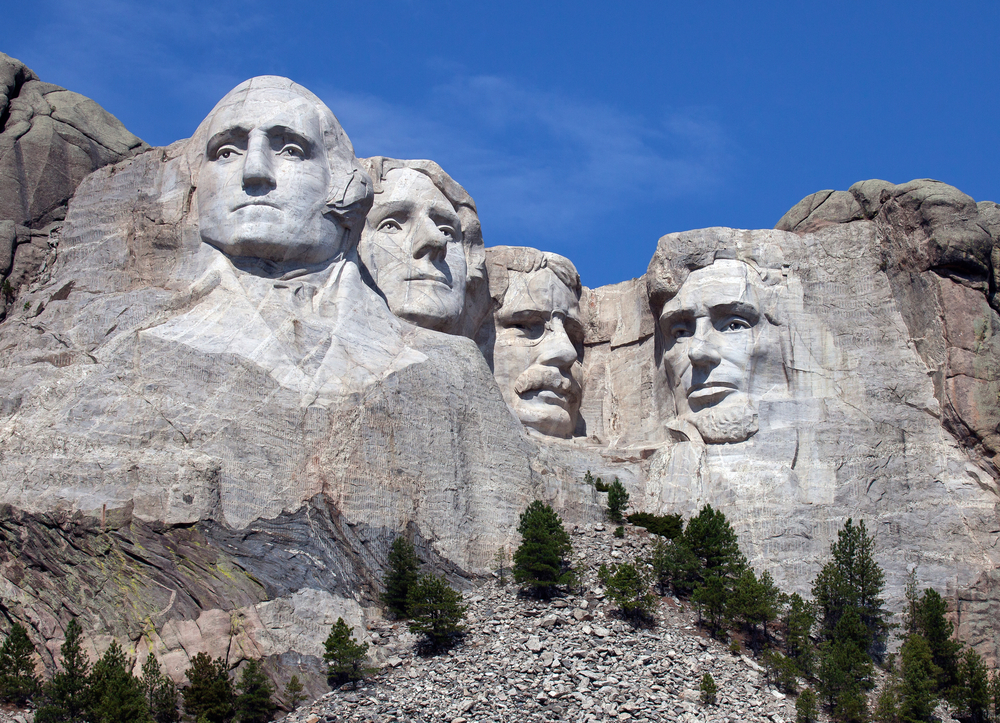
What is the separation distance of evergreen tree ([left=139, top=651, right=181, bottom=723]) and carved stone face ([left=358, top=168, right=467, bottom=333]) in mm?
8416

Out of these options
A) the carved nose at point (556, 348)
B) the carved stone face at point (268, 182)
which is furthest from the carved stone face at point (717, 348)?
the carved stone face at point (268, 182)

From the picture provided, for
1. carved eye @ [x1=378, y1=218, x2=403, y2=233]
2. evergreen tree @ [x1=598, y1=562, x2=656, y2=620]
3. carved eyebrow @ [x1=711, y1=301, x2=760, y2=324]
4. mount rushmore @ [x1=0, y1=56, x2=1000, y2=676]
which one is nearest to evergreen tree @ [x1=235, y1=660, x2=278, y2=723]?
mount rushmore @ [x1=0, y1=56, x2=1000, y2=676]

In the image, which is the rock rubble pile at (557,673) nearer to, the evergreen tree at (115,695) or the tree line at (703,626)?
the tree line at (703,626)

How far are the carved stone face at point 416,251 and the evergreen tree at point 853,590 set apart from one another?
23.2 feet

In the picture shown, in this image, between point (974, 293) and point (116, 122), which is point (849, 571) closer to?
point (974, 293)

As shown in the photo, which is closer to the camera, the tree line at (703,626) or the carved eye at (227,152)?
the tree line at (703,626)

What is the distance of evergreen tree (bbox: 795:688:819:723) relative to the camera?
2066cm

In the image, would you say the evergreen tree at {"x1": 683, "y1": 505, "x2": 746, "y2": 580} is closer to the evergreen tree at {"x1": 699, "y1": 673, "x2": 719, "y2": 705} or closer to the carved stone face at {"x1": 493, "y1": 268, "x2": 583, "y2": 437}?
the evergreen tree at {"x1": 699, "y1": 673, "x2": 719, "y2": 705}

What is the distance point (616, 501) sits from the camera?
25234 mm

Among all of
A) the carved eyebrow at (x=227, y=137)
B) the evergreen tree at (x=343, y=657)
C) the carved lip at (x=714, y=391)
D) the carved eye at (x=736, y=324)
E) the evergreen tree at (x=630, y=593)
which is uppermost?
the carved eyebrow at (x=227, y=137)

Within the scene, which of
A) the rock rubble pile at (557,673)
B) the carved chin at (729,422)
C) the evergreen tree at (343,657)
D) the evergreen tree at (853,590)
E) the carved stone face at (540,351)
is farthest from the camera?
the carved stone face at (540,351)

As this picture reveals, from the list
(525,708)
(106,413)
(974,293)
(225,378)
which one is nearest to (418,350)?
(225,378)

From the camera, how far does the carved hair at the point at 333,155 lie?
81.6 feet

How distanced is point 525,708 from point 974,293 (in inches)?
424
